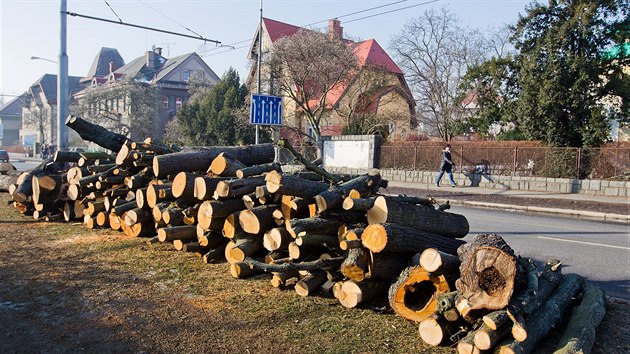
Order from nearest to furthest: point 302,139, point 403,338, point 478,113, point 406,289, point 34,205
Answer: point 403,338
point 406,289
point 34,205
point 478,113
point 302,139

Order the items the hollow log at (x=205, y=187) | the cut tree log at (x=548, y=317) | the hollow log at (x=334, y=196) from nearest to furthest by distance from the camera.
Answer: the cut tree log at (x=548, y=317) → the hollow log at (x=334, y=196) → the hollow log at (x=205, y=187)

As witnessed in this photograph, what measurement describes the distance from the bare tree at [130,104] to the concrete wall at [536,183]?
2905 centimetres

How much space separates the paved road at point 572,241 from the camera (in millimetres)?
7145

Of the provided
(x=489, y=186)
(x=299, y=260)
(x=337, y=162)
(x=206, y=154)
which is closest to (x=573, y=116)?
(x=489, y=186)

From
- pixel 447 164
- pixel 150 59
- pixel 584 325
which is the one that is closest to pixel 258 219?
pixel 584 325

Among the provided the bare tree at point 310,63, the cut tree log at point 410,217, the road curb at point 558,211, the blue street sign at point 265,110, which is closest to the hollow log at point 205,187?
the cut tree log at point 410,217

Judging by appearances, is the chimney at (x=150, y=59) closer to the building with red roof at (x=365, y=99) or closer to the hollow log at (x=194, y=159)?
the building with red roof at (x=365, y=99)

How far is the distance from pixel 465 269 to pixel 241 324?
6.84ft

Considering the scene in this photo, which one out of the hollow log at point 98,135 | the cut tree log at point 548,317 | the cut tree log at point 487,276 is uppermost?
the hollow log at point 98,135

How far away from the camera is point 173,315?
483 cm

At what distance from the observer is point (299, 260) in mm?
5566

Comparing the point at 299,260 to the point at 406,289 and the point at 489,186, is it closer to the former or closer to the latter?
the point at 406,289

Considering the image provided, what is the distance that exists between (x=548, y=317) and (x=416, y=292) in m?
1.22

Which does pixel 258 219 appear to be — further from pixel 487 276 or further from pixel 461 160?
pixel 461 160
